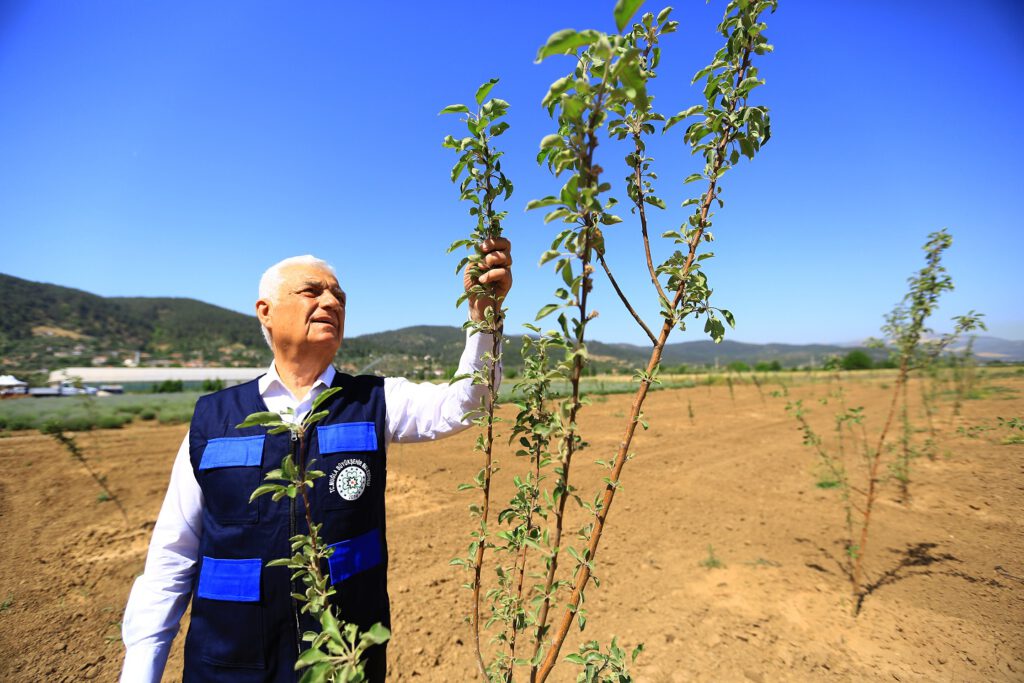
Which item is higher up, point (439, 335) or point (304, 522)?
point (439, 335)

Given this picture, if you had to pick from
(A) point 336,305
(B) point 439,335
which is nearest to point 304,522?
(A) point 336,305

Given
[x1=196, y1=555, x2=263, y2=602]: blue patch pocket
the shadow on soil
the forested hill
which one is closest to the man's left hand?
[x1=196, y1=555, x2=263, y2=602]: blue patch pocket

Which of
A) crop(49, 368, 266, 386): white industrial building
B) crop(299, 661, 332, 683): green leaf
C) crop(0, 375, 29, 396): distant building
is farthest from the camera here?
crop(49, 368, 266, 386): white industrial building

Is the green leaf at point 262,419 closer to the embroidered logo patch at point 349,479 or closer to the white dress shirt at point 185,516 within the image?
the white dress shirt at point 185,516

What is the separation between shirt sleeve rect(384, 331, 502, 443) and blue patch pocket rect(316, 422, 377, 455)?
0.20 m

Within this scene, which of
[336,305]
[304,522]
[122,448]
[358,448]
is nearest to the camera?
[304,522]

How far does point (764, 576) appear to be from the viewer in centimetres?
461

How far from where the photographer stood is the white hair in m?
2.01

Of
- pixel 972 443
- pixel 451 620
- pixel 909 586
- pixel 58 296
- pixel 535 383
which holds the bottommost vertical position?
pixel 451 620

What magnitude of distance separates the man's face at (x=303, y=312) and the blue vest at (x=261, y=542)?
0.36 meters

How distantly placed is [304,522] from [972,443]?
558 cm

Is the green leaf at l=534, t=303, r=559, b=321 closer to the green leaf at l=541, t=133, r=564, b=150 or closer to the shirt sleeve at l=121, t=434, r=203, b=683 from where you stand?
the green leaf at l=541, t=133, r=564, b=150

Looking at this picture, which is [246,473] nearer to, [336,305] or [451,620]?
[336,305]

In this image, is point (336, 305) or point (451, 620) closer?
point (336, 305)
